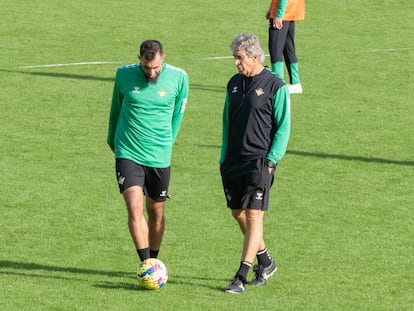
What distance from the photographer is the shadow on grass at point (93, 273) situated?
38.9 ft

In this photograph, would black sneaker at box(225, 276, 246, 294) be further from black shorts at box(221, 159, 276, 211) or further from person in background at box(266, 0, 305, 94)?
person in background at box(266, 0, 305, 94)

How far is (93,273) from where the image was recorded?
40.2ft

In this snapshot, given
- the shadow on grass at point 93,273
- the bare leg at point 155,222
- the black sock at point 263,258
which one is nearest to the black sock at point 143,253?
the shadow on grass at point 93,273

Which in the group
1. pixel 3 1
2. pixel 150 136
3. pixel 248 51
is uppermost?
pixel 248 51

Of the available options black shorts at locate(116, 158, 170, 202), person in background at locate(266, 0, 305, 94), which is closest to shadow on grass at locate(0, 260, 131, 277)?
black shorts at locate(116, 158, 170, 202)

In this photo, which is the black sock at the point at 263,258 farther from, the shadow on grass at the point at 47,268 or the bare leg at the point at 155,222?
the shadow on grass at the point at 47,268

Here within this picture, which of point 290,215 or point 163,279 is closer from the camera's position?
point 163,279

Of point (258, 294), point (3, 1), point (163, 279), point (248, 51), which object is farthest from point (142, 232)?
point (3, 1)

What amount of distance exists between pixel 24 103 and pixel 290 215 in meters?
7.02

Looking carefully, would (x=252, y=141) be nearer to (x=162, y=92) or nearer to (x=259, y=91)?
(x=259, y=91)

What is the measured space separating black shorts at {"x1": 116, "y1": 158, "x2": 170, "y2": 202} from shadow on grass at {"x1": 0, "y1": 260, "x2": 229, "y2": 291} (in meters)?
0.84

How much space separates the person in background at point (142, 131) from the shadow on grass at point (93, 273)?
39cm

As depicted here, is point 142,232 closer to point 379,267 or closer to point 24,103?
point 379,267

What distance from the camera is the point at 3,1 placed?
1153 inches
